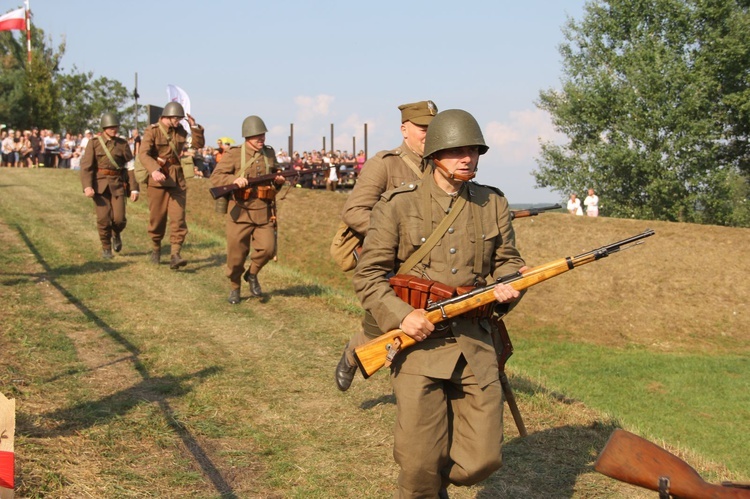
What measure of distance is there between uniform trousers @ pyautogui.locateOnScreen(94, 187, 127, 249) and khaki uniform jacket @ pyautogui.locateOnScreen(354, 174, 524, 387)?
10.9 m

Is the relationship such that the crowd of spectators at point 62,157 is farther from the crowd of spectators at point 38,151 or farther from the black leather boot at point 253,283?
the black leather boot at point 253,283

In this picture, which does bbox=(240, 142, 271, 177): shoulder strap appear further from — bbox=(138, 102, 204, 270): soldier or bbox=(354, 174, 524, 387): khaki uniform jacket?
bbox=(354, 174, 524, 387): khaki uniform jacket

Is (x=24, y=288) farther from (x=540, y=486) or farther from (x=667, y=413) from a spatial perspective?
(x=667, y=413)

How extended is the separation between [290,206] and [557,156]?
42.8ft

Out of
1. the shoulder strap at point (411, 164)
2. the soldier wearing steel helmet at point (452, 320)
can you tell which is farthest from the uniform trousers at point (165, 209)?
the soldier wearing steel helmet at point (452, 320)

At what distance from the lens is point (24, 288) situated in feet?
37.3

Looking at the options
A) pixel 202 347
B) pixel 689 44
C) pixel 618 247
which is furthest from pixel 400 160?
pixel 689 44

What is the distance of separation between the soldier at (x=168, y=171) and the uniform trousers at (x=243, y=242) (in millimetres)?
2535

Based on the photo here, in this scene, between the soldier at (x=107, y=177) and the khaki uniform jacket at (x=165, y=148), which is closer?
the khaki uniform jacket at (x=165, y=148)

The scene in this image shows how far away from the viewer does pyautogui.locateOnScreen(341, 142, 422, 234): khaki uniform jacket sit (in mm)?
6719

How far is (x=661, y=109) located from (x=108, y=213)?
23.7 m

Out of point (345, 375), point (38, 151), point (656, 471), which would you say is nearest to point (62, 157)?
point (38, 151)

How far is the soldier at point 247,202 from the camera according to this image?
11516mm

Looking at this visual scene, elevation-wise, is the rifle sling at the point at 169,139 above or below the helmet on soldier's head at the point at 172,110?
below
